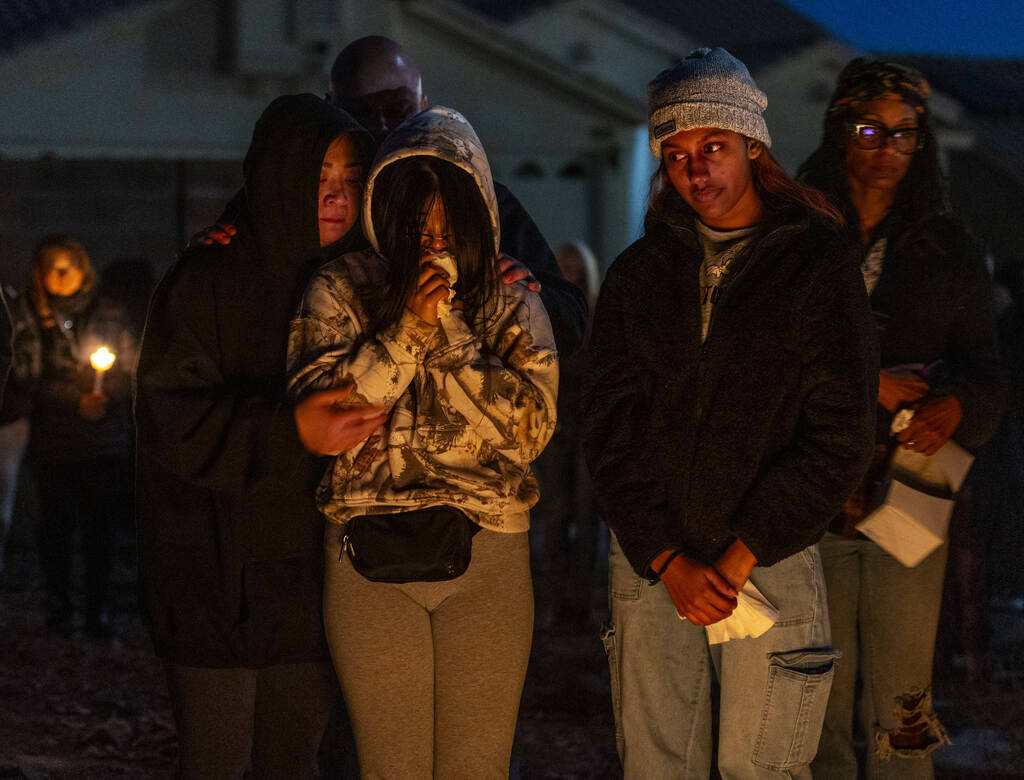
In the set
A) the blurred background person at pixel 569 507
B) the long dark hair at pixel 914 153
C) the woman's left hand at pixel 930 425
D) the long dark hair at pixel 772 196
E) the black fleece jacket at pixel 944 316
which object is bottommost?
the blurred background person at pixel 569 507

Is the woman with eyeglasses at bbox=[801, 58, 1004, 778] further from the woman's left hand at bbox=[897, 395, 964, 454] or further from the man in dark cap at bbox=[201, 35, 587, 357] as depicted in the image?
the man in dark cap at bbox=[201, 35, 587, 357]

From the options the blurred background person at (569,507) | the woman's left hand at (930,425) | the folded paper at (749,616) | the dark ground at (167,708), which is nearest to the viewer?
the folded paper at (749,616)

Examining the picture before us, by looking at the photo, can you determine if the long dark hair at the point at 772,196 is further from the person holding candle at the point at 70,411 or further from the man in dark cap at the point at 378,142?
the person holding candle at the point at 70,411

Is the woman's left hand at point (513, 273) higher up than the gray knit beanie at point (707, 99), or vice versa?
the gray knit beanie at point (707, 99)

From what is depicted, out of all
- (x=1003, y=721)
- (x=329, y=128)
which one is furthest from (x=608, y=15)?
(x=329, y=128)

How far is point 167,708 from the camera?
5559 mm

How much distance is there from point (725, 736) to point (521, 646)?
1.71 feet

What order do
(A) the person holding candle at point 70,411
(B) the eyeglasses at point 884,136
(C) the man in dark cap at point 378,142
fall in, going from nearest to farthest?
(C) the man in dark cap at point 378,142, (B) the eyeglasses at point 884,136, (A) the person holding candle at point 70,411

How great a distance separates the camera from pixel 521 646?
2.79 m

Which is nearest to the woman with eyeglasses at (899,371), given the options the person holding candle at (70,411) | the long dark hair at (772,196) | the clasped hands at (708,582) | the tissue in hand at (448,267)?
the long dark hair at (772,196)

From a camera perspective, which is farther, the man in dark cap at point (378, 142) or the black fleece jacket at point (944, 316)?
the black fleece jacket at point (944, 316)

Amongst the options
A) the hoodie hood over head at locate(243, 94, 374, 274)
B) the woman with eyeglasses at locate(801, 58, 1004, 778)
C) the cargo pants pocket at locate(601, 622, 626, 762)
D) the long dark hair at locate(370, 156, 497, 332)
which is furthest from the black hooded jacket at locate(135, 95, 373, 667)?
the woman with eyeglasses at locate(801, 58, 1004, 778)

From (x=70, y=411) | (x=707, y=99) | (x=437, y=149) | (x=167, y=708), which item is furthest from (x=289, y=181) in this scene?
(x=70, y=411)

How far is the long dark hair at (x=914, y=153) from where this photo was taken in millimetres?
3479
